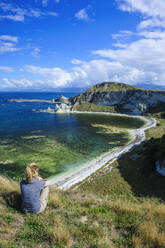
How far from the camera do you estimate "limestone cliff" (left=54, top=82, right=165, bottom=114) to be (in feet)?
365

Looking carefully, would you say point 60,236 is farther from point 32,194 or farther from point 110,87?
point 110,87

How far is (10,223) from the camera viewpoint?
588 centimetres

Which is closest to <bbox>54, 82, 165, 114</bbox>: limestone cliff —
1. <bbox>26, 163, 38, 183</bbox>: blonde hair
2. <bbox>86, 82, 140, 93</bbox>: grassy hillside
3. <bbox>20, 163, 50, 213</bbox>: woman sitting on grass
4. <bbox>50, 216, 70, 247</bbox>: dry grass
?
<bbox>86, 82, 140, 93</bbox>: grassy hillside

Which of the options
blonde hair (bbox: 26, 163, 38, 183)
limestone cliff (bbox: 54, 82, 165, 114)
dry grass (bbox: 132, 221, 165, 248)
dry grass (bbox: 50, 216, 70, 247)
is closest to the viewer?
dry grass (bbox: 50, 216, 70, 247)

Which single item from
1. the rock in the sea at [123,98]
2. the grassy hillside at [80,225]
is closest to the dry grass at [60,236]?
the grassy hillside at [80,225]

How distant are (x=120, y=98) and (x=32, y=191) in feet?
437

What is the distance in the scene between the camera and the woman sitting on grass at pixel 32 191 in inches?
241

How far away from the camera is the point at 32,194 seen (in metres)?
6.14

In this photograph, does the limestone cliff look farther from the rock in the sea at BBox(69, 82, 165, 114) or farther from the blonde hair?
the blonde hair

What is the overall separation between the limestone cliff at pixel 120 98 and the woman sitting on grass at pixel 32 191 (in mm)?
111905

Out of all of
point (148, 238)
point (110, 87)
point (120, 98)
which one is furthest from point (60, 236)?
point (110, 87)

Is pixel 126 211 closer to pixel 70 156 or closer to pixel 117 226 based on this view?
pixel 117 226

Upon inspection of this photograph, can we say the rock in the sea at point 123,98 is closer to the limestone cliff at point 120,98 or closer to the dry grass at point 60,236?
the limestone cliff at point 120,98

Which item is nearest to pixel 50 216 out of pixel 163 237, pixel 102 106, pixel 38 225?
pixel 38 225
